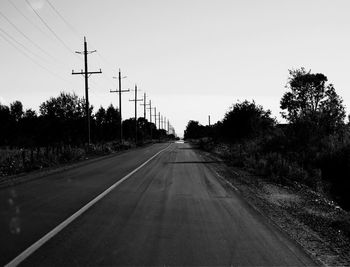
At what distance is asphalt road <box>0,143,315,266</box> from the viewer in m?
5.59

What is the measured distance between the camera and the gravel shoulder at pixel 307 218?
20.5 feet

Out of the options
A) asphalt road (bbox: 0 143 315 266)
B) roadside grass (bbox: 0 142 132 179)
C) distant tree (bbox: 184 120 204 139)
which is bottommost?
asphalt road (bbox: 0 143 315 266)

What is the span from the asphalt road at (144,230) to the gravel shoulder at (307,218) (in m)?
0.32

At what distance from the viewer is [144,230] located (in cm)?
720

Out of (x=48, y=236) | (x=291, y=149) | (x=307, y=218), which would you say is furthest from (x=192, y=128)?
(x=48, y=236)

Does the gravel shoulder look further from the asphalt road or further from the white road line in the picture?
the white road line

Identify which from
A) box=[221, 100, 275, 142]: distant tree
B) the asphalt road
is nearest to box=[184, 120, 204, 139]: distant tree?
box=[221, 100, 275, 142]: distant tree

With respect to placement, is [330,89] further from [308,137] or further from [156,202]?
[156,202]

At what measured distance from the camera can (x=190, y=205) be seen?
10.1 meters

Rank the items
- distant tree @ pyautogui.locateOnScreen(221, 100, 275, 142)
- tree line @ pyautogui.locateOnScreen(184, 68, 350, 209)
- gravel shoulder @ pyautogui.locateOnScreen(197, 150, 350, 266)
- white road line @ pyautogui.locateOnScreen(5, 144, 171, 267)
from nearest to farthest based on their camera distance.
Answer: white road line @ pyautogui.locateOnScreen(5, 144, 171, 267)
gravel shoulder @ pyautogui.locateOnScreen(197, 150, 350, 266)
tree line @ pyautogui.locateOnScreen(184, 68, 350, 209)
distant tree @ pyautogui.locateOnScreen(221, 100, 275, 142)

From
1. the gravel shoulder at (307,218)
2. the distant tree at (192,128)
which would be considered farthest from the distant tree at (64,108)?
the distant tree at (192,128)

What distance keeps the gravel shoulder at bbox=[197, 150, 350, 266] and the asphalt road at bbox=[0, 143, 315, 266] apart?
32 centimetres

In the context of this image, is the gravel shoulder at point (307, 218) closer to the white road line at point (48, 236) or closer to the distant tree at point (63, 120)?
the white road line at point (48, 236)

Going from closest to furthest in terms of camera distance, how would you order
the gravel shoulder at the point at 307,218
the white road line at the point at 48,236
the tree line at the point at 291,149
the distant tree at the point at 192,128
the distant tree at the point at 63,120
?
the white road line at the point at 48,236 < the gravel shoulder at the point at 307,218 < the tree line at the point at 291,149 < the distant tree at the point at 63,120 < the distant tree at the point at 192,128
